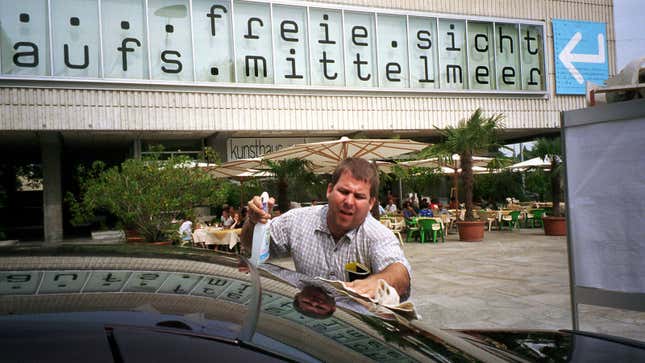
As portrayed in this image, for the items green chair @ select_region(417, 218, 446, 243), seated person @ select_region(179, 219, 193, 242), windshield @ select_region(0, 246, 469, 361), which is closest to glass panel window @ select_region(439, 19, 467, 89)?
green chair @ select_region(417, 218, 446, 243)

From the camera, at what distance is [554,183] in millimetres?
15625

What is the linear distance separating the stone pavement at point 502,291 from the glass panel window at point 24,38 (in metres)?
12.0

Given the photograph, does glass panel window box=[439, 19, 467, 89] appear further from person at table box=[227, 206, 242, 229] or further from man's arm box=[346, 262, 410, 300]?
man's arm box=[346, 262, 410, 300]

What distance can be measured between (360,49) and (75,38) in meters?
10.4

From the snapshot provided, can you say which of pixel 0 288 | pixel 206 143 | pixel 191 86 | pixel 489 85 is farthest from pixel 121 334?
pixel 489 85

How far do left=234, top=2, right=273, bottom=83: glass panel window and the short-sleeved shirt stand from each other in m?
16.8

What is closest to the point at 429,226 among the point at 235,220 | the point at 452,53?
the point at 235,220

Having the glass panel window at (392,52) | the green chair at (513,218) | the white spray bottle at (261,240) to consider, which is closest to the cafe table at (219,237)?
the white spray bottle at (261,240)

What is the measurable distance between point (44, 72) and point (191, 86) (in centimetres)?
470

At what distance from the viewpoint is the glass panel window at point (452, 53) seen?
21.9 metres

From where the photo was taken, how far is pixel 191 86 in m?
18.4

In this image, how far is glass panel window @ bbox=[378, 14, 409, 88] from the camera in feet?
68.7

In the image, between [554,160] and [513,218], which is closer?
[554,160]

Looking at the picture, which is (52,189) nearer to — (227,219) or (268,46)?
(227,219)
